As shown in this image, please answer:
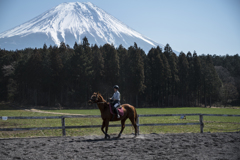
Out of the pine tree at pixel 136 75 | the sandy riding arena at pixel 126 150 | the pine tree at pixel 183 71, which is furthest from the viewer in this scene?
the pine tree at pixel 183 71

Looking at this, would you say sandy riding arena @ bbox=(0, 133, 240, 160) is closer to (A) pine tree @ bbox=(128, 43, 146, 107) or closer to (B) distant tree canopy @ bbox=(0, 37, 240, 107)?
(A) pine tree @ bbox=(128, 43, 146, 107)

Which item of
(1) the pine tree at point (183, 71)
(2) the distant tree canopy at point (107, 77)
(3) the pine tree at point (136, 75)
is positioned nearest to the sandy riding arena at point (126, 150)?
(3) the pine tree at point (136, 75)

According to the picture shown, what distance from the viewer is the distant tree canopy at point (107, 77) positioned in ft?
220

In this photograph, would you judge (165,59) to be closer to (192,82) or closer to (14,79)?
(192,82)

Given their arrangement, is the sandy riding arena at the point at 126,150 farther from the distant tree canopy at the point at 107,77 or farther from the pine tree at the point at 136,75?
the distant tree canopy at the point at 107,77

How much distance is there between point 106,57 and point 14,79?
28782 mm

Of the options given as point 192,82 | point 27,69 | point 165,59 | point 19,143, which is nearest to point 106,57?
point 165,59

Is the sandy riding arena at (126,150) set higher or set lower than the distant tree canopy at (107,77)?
lower

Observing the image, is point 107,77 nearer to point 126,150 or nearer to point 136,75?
point 136,75

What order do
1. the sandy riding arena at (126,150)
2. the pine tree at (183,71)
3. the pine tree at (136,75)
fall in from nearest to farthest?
the sandy riding arena at (126,150) < the pine tree at (136,75) < the pine tree at (183,71)

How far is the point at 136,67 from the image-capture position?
66.3 metres

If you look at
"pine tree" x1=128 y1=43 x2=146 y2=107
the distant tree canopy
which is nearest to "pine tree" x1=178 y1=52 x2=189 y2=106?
the distant tree canopy

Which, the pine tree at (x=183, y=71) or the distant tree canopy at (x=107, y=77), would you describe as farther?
the pine tree at (x=183, y=71)

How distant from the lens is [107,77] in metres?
70.3
